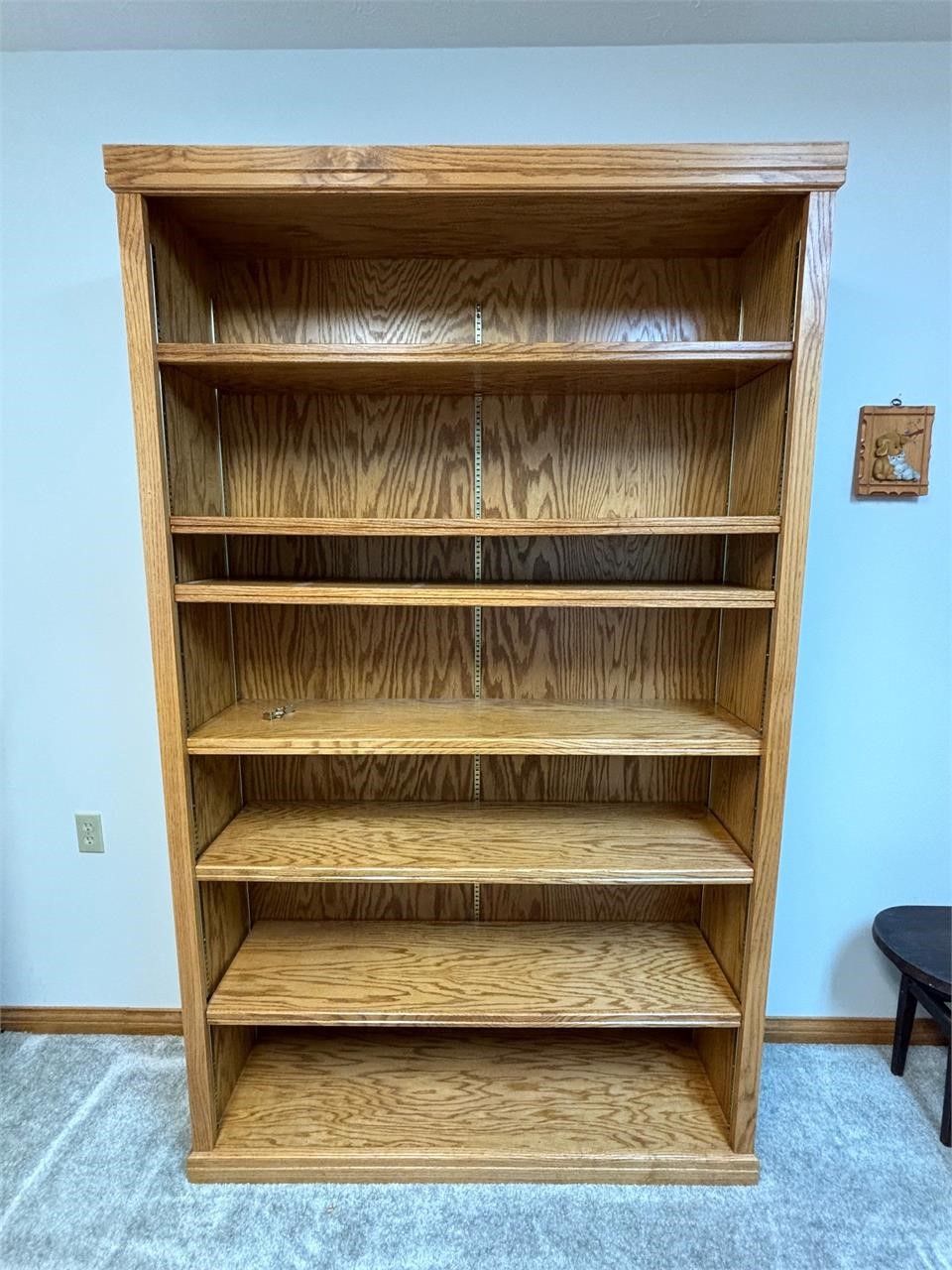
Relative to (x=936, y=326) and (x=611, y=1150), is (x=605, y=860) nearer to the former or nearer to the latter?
(x=611, y=1150)

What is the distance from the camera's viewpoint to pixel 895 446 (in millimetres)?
1409

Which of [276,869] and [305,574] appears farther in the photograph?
[305,574]

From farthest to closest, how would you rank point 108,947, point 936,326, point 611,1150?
point 108,947
point 936,326
point 611,1150

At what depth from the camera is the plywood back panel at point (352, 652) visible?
1.45 m

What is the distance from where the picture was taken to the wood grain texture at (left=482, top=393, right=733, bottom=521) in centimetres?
138

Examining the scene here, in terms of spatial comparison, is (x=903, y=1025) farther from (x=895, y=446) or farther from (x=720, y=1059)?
(x=895, y=446)

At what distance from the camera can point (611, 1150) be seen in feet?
4.25

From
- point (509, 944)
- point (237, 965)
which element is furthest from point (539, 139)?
point (237, 965)

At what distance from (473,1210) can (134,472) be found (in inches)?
70.0

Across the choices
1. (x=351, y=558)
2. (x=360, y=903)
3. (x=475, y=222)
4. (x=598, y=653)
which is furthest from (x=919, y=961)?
(x=475, y=222)

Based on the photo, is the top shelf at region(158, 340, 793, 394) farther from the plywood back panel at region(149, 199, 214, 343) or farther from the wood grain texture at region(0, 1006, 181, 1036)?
the wood grain texture at region(0, 1006, 181, 1036)

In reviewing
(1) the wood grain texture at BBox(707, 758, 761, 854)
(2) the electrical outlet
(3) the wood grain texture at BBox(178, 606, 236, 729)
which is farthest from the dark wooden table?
(2) the electrical outlet

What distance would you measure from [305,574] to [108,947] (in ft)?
3.92

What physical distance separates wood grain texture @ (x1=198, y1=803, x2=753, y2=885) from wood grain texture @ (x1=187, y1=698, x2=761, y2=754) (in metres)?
0.24
